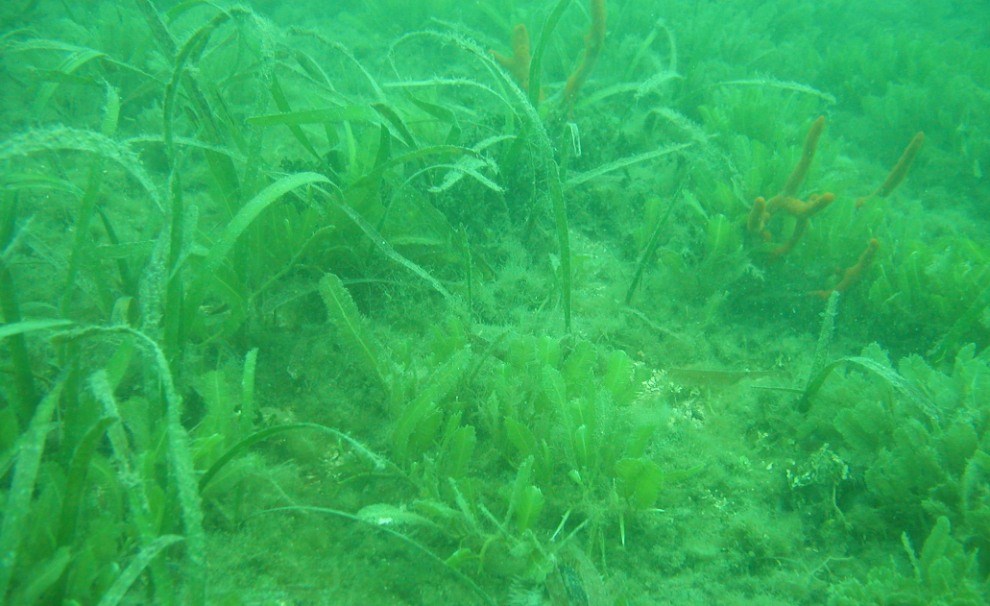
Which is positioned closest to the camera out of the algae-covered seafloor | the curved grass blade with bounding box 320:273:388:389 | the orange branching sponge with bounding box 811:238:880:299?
the algae-covered seafloor

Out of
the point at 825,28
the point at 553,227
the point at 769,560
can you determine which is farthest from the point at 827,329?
the point at 825,28

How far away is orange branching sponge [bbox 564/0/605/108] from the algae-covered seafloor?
0.06 meters

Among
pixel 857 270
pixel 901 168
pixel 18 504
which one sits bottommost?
pixel 857 270

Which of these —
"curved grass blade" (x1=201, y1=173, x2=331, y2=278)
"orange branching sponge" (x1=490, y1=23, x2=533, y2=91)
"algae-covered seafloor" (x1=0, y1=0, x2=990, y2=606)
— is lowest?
"algae-covered seafloor" (x1=0, y1=0, x2=990, y2=606)

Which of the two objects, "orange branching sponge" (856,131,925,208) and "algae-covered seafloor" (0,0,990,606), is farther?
"orange branching sponge" (856,131,925,208)

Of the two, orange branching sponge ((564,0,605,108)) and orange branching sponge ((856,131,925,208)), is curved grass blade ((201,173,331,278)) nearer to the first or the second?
orange branching sponge ((564,0,605,108))

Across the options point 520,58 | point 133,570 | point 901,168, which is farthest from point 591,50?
point 133,570

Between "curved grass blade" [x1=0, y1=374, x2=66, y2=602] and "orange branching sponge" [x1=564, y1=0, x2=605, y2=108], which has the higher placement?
"orange branching sponge" [x1=564, y1=0, x2=605, y2=108]

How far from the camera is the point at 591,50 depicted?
165 inches

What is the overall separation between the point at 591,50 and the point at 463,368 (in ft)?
10.5

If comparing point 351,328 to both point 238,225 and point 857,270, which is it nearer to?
point 238,225

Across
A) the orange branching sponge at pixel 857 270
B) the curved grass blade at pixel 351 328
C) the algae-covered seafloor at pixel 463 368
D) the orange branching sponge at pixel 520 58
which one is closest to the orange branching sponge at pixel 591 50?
the algae-covered seafloor at pixel 463 368

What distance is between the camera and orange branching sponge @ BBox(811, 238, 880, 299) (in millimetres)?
2875

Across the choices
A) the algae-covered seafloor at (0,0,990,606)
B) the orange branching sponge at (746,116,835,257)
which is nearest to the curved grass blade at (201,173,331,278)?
the algae-covered seafloor at (0,0,990,606)
